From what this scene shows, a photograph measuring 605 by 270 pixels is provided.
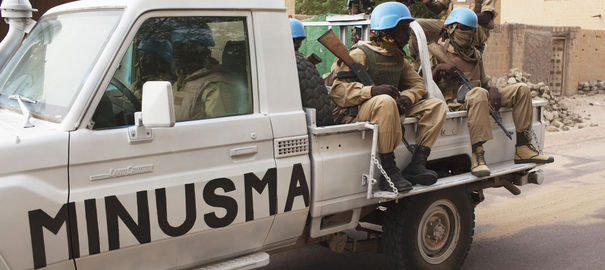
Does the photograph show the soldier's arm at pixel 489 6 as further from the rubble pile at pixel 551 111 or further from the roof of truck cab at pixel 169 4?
the rubble pile at pixel 551 111

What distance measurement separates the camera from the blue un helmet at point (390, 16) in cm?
454

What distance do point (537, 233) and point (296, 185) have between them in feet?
11.1

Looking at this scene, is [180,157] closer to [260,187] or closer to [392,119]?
[260,187]

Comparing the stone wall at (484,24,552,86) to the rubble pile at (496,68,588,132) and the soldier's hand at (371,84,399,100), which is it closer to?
the rubble pile at (496,68,588,132)

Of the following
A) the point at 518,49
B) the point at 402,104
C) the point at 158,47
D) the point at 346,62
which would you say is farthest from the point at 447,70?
the point at 518,49

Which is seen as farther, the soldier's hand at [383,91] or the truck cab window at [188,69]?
the soldier's hand at [383,91]

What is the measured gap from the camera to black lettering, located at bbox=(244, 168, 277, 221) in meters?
3.52

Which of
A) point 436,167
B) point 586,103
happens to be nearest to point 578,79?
point 586,103

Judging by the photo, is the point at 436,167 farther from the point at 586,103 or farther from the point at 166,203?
the point at 586,103

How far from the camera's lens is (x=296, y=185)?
3.71 m

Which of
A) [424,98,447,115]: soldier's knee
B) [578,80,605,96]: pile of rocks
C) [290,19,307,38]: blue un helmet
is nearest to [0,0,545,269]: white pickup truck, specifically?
[424,98,447,115]: soldier's knee

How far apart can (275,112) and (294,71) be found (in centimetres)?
30

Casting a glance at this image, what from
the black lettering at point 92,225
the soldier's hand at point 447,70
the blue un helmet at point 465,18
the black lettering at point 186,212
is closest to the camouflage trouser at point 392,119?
the soldier's hand at point 447,70

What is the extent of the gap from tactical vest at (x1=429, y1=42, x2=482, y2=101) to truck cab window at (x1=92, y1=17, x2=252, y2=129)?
2.57 metres
